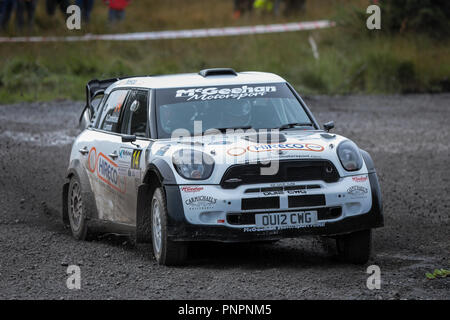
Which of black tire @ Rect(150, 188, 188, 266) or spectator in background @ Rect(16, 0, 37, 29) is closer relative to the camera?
black tire @ Rect(150, 188, 188, 266)

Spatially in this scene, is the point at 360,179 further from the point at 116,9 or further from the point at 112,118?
the point at 116,9

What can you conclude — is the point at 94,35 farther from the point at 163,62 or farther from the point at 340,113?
the point at 340,113

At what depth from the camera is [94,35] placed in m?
25.2

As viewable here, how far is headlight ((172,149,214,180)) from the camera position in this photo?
24.1ft

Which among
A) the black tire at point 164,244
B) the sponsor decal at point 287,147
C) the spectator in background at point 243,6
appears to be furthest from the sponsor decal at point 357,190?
the spectator in background at point 243,6

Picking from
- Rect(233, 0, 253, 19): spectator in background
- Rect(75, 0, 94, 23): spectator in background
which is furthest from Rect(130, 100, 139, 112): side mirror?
Rect(233, 0, 253, 19): spectator in background

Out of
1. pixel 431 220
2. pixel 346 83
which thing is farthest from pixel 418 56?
pixel 431 220

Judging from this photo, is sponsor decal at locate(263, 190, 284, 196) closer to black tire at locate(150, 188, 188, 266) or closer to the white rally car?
the white rally car

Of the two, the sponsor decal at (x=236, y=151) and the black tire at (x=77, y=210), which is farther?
the black tire at (x=77, y=210)

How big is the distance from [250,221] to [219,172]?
44 centimetres

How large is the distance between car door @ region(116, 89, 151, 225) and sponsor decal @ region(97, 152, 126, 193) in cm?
9

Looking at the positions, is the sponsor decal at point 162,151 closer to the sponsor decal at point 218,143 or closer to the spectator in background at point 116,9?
the sponsor decal at point 218,143

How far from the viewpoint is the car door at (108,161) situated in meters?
8.65

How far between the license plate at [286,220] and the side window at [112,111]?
2399 millimetres
